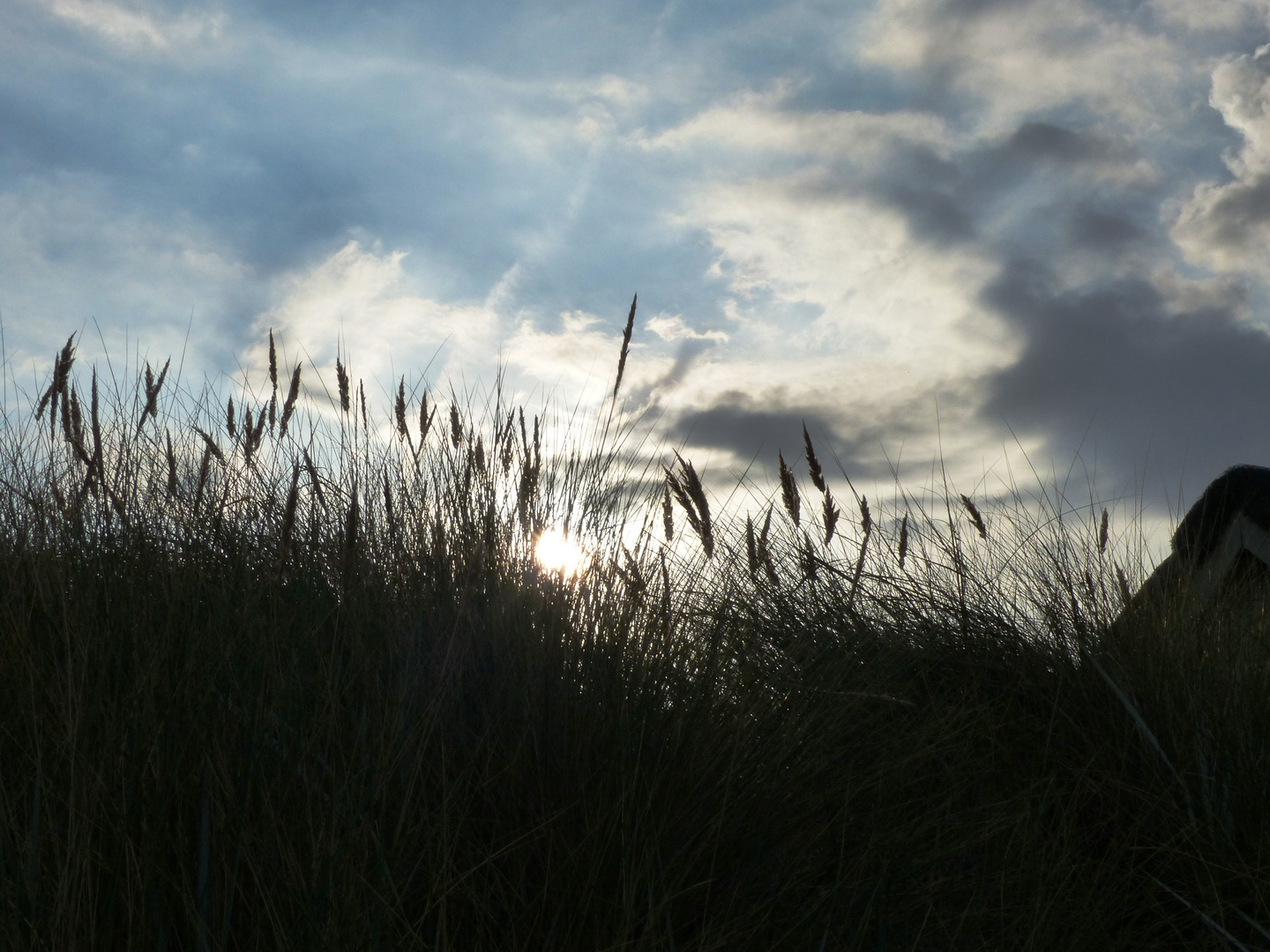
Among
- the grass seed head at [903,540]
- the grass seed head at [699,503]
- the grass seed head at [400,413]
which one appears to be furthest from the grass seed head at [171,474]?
the grass seed head at [903,540]

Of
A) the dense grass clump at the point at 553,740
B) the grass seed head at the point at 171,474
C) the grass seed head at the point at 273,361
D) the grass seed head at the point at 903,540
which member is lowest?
the dense grass clump at the point at 553,740

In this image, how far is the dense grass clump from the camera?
1312mm

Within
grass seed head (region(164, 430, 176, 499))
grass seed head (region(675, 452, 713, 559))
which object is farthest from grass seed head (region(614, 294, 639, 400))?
grass seed head (region(164, 430, 176, 499))

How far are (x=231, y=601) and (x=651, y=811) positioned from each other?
124cm

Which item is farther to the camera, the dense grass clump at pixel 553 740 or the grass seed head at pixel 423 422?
the grass seed head at pixel 423 422

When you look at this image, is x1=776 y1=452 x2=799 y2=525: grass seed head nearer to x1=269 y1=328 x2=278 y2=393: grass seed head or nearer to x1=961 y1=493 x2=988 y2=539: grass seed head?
x1=961 y1=493 x2=988 y2=539: grass seed head

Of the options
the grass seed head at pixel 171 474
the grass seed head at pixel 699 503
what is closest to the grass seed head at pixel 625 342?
the grass seed head at pixel 699 503

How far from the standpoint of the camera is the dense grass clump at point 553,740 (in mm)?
1312

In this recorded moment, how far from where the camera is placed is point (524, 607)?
2398 millimetres


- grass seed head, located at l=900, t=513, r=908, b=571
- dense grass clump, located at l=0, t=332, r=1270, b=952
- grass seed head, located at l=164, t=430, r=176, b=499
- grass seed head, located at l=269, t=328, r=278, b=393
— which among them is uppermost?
grass seed head, located at l=269, t=328, r=278, b=393

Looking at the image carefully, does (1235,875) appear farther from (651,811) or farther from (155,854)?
(155,854)

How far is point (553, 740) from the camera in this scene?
5.86 ft

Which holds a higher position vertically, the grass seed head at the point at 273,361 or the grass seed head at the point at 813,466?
the grass seed head at the point at 273,361

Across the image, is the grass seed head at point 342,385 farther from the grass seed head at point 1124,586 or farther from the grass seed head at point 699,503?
the grass seed head at point 1124,586
